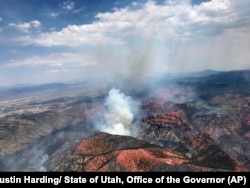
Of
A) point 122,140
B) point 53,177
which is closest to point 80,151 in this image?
point 122,140

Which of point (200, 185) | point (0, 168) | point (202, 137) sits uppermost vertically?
point (200, 185)

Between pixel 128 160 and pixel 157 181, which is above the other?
pixel 157 181

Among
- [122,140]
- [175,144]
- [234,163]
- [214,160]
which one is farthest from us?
[175,144]

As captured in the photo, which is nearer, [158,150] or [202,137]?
[158,150]

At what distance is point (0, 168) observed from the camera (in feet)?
→ 610

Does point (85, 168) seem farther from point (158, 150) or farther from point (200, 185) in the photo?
point (200, 185)

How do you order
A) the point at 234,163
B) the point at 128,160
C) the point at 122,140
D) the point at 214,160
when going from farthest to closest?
the point at 122,140 < the point at 214,160 < the point at 234,163 < the point at 128,160

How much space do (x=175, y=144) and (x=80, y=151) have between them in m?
64.4
